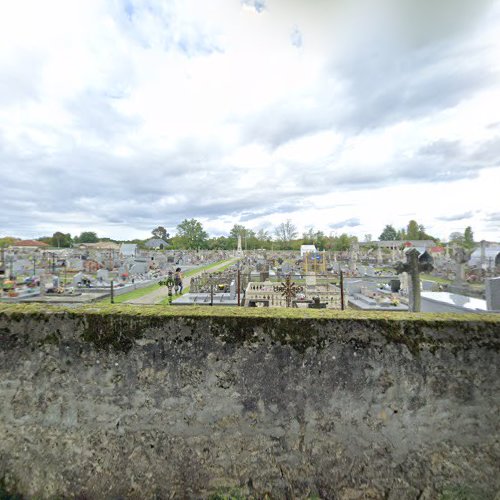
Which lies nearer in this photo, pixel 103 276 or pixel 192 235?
pixel 103 276

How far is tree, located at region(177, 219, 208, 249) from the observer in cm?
7544

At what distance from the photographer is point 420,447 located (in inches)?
103

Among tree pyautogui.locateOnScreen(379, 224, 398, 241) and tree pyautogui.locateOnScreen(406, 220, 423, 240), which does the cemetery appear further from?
tree pyautogui.locateOnScreen(379, 224, 398, 241)

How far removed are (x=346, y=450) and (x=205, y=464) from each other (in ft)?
4.57

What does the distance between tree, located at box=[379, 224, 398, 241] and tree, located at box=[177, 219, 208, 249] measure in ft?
213

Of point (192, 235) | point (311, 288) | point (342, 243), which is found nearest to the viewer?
point (311, 288)

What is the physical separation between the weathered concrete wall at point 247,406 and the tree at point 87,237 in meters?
107

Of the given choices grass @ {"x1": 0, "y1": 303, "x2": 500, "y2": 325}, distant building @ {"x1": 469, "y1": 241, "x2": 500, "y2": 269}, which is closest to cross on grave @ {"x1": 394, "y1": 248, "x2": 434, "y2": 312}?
grass @ {"x1": 0, "y1": 303, "x2": 500, "y2": 325}

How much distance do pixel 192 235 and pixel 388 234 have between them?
69.9 metres

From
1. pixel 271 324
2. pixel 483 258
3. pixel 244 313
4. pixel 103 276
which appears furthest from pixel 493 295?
pixel 103 276

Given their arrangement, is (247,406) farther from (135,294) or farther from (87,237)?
(87,237)

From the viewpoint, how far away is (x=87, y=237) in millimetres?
95938

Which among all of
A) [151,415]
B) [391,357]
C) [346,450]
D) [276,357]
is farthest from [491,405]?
[151,415]

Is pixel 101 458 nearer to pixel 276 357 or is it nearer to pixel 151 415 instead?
pixel 151 415
